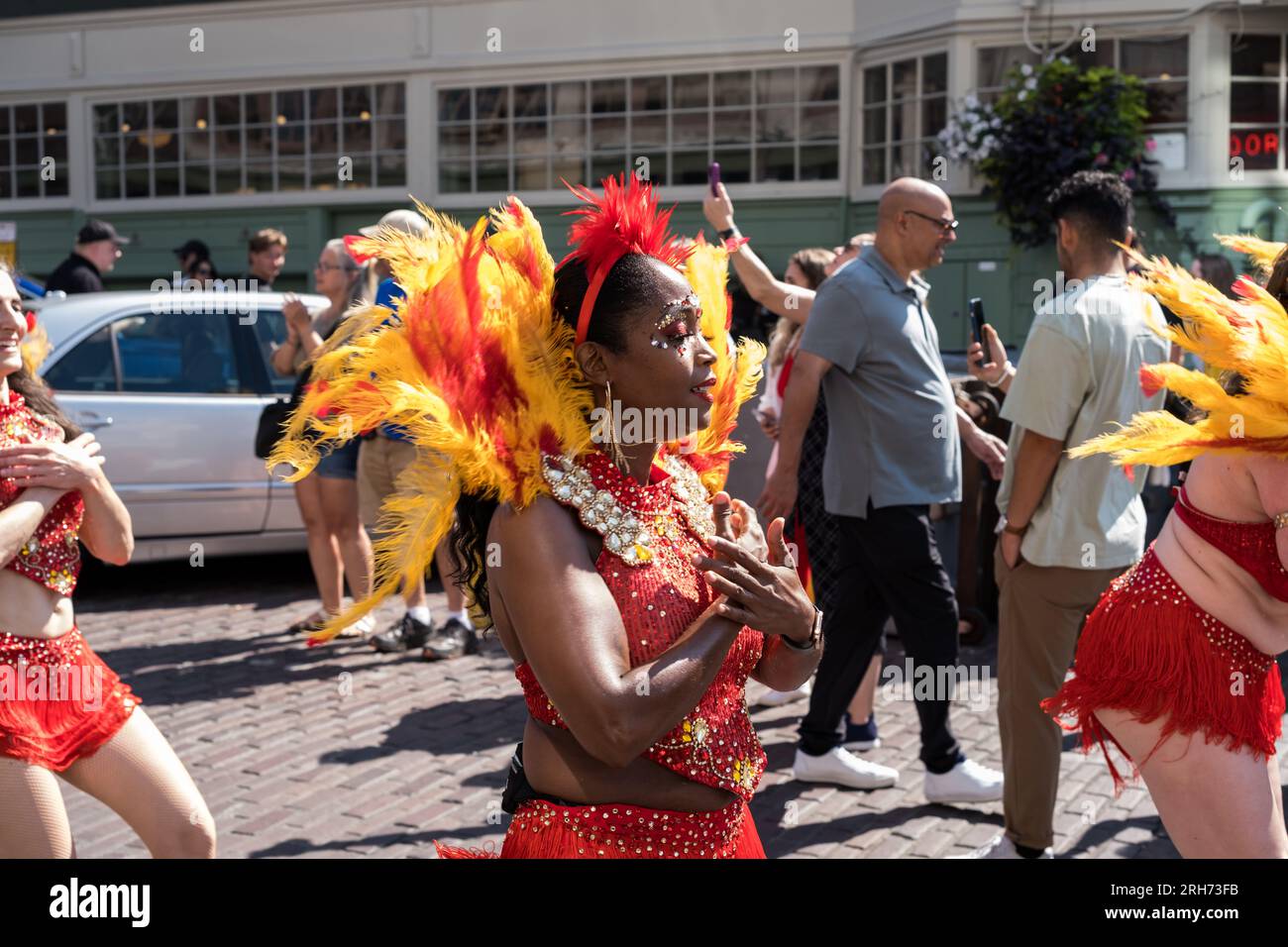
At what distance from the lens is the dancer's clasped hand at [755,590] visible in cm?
208

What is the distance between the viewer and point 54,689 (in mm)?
2973

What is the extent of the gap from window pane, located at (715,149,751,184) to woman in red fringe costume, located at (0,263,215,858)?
1317cm

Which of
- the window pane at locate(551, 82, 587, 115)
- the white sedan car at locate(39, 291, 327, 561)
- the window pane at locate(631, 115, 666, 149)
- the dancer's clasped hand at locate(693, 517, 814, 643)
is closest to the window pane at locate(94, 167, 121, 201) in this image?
the window pane at locate(551, 82, 587, 115)

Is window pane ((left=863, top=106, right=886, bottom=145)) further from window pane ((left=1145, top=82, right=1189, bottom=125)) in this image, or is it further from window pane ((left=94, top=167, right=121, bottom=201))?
window pane ((left=94, top=167, right=121, bottom=201))

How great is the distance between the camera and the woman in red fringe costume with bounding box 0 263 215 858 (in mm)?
2877

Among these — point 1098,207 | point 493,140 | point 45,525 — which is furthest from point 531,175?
point 45,525

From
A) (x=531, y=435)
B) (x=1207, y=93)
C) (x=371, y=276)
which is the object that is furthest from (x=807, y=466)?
(x=1207, y=93)

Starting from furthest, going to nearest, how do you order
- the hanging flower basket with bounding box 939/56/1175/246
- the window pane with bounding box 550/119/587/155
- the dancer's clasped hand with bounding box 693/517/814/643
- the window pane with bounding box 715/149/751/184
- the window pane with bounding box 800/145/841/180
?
1. the window pane with bounding box 550/119/587/155
2. the window pane with bounding box 715/149/751/184
3. the window pane with bounding box 800/145/841/180
4. the hanging flower basket with bounding box 939/56/1175/246
5. the dancer's clasped hand with bounding box 693/517/814/643

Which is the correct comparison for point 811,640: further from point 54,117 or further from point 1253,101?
point 54,117

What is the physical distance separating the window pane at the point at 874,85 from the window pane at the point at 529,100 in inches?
151

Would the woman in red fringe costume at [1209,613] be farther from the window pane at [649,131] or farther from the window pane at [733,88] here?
the window pane at [649,131]

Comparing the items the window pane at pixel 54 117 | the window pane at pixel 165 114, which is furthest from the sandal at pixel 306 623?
the window pane at pixel 54 117

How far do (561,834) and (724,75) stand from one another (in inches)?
566

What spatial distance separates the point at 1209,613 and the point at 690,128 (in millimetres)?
13592
